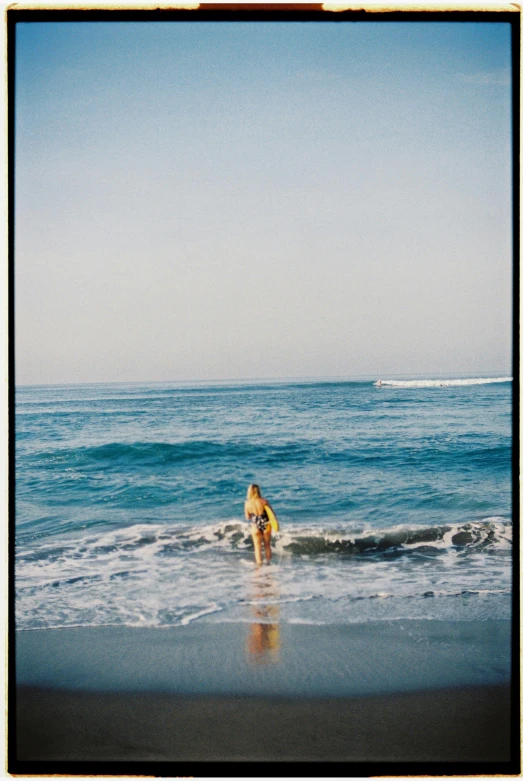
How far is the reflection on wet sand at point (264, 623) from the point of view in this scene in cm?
328

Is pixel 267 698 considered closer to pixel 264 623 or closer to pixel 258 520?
pixel 264 623

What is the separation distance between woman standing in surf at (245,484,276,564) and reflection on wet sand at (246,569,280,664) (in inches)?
9.5

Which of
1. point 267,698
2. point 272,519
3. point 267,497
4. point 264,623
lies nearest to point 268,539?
point 272,519

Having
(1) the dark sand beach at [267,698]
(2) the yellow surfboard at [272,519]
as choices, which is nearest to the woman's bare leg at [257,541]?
(2) the yellow surfboard at [272,519]

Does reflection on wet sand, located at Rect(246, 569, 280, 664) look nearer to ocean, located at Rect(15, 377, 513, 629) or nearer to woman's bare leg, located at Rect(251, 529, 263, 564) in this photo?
ocean, located at Rect(15, 377, 513, 629)

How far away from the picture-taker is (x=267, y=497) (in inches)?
259

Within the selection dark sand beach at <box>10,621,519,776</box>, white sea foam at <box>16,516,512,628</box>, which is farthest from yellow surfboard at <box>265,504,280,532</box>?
dark sand beach at <box>10,621,519,776</box>

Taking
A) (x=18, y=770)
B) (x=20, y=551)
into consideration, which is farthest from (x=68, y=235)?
(x=18, y=770)

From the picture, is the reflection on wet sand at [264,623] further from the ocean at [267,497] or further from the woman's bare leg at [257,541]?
the woman's bare leg at [257,541]

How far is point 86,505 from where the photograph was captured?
6.12 meters

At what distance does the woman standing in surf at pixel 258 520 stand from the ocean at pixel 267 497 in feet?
0.46

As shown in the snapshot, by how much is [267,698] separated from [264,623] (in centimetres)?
62

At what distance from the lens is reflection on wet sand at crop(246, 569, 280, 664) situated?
3279 millimetres

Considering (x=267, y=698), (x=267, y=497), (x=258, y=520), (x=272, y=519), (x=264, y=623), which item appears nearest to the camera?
(x=267, y=698)
